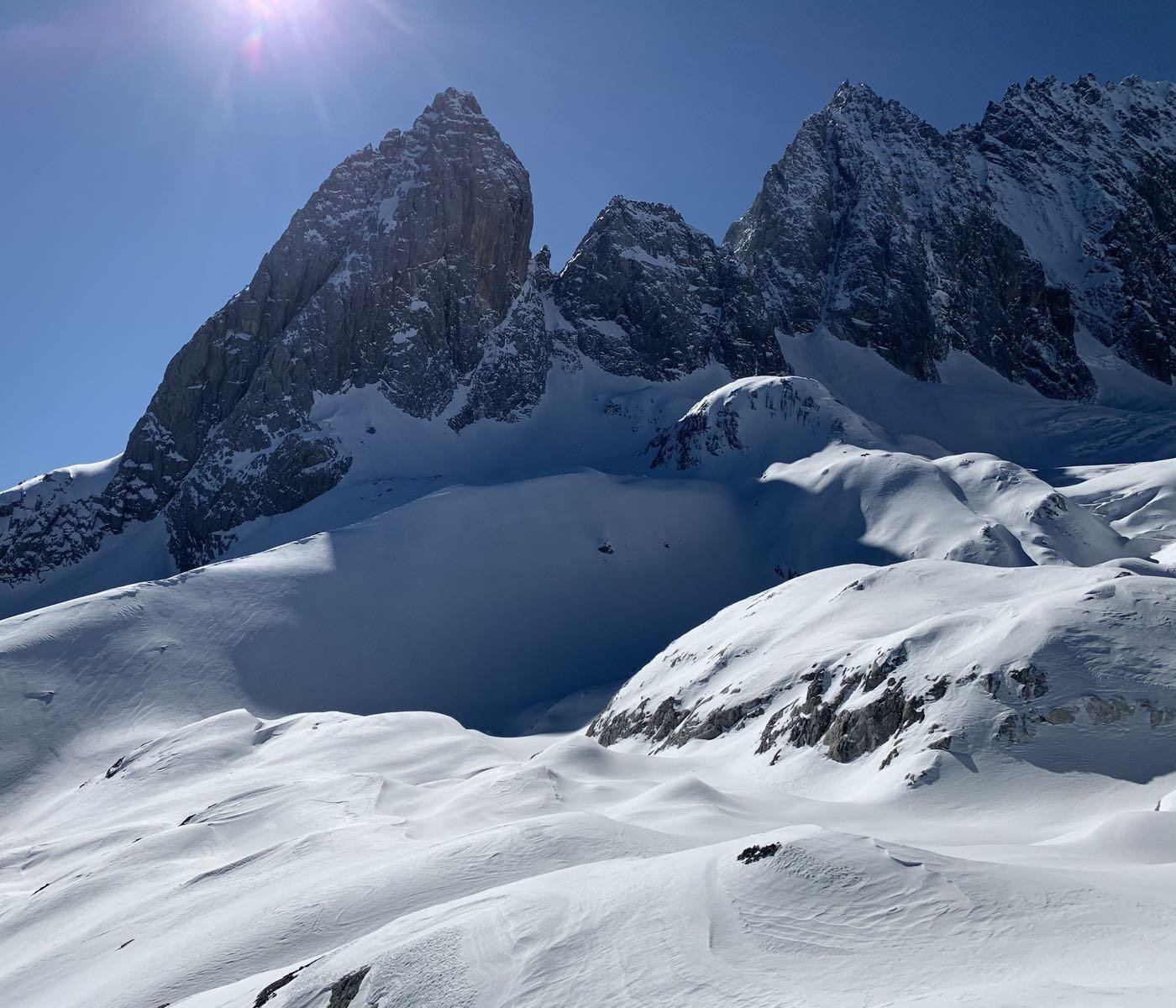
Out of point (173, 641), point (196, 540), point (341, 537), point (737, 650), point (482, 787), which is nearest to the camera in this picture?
point (482, 787)

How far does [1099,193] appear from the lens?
176m

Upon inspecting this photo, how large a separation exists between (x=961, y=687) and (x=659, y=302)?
415ft

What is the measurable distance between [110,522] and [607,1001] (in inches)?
5696

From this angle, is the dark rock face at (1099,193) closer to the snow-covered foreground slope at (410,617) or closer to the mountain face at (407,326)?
the mountain face at (407,326)

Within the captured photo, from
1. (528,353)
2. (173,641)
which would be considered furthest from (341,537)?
(528,353)

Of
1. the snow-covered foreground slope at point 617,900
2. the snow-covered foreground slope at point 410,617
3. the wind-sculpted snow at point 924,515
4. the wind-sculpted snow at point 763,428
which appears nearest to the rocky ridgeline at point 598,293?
the wind-sculpted snow at point 763,428

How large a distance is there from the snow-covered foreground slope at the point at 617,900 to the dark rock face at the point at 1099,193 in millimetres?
164184

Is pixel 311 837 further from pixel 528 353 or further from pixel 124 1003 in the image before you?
pixel 528 353

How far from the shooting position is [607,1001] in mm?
9180

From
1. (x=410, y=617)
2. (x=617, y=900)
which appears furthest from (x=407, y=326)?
(x=617, y=900)

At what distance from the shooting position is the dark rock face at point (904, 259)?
15575 centimetres

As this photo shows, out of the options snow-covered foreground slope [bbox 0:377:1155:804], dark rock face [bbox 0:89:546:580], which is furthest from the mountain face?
snow-covered foreground slope [bbox 0:377:1155:804]

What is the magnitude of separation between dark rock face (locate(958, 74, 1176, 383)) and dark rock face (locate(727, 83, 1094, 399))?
8303mm

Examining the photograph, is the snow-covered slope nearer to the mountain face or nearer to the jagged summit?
the mountain face
